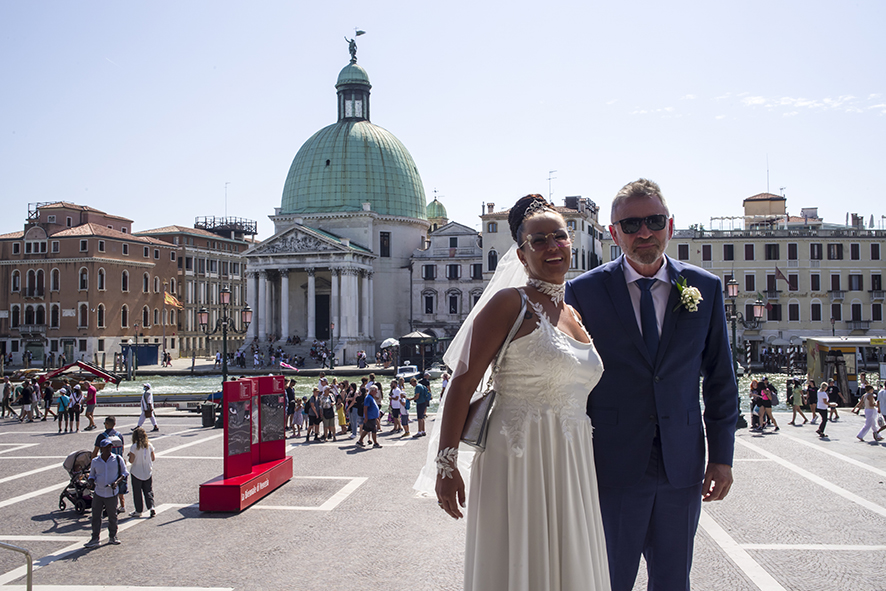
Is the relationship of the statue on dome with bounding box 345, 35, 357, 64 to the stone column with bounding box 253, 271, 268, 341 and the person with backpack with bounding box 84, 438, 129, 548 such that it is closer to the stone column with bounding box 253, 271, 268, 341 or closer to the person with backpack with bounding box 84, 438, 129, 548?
the stone column with bounding box 253, 271, 268, 341

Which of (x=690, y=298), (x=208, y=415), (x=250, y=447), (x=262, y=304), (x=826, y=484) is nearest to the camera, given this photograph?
(x=690, y=298)

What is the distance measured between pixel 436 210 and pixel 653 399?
8588cm

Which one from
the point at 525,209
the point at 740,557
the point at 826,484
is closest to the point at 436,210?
the point at 826,484

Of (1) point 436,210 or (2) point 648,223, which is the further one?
(1) point 436,210

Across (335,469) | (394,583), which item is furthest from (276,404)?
(394,583)

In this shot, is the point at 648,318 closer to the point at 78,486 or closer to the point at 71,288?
the point at 78,486

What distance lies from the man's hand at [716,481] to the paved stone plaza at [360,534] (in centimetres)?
365

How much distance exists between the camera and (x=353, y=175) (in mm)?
65875

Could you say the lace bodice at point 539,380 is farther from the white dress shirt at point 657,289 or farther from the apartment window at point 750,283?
the apartment window at point 750,283

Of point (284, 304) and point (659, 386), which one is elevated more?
point (284, 304)

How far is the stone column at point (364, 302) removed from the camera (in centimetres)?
6182

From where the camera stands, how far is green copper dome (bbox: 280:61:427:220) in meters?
65.8

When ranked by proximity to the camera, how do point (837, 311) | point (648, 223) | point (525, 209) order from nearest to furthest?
1. point (525, 209)
2. point (648, 223)
3. point (837, 311)

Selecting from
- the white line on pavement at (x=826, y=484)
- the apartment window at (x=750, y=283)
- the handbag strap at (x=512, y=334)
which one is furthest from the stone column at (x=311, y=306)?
the handbag strap at (x=512, y=334)
